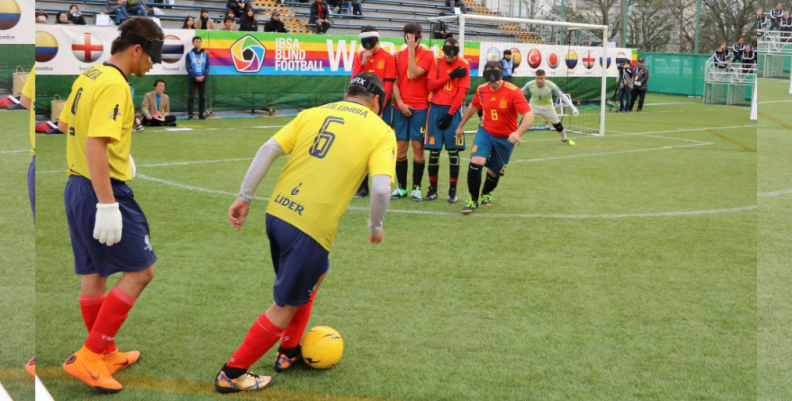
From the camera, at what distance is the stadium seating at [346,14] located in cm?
2133

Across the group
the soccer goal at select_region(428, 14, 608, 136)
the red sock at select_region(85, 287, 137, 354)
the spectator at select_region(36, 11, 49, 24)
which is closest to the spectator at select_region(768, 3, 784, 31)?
the red sock at select_region(85, 287, 137, 354)

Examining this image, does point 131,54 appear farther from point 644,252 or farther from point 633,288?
point 644,252

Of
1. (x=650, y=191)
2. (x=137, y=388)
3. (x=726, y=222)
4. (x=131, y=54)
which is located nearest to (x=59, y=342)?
(x=137, y=388)

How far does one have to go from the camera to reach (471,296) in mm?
5680

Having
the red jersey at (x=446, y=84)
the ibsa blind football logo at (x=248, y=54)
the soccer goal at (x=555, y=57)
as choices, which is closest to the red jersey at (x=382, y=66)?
the red jersey at (x=446, y=84)

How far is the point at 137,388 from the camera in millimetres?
3916

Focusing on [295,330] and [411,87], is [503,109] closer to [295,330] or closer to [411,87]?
[411,87]

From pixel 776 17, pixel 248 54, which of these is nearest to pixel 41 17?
pixel 248 54

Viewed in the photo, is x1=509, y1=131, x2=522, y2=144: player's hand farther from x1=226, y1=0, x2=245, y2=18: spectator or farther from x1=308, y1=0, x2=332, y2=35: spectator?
x1=226, y1=0, x2=245, y2=18: spectator

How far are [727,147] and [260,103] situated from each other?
1246cm

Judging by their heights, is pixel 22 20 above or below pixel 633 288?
above

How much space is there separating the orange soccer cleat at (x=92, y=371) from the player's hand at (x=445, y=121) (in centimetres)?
608

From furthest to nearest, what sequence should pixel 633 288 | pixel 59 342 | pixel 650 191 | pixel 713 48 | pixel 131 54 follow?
pixel 713 48 → pixel 650 191 → pixel 633 288 → pixel 59 342 → pixel 131 54

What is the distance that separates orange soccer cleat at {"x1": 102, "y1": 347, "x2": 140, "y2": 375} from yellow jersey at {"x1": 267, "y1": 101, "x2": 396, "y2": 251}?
1.31 meters
